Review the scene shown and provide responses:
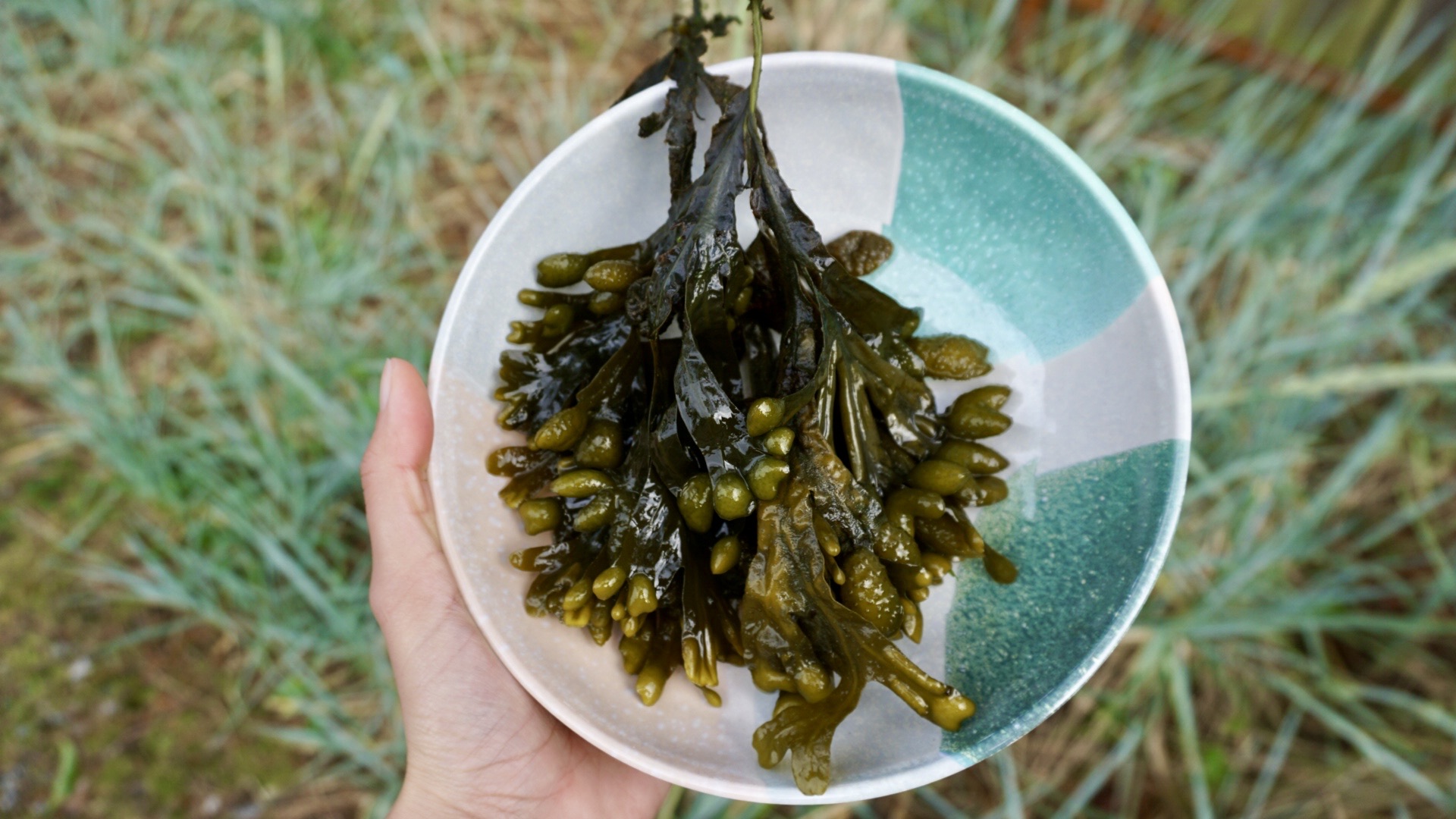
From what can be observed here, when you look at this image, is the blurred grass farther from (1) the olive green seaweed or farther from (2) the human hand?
(1) the olive green seaweed

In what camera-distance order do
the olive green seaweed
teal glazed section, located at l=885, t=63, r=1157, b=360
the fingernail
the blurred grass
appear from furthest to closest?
the blurred grass < the fingernail < teal glazed section, located at l=885, t=63, r=1157, b=360 < the olive green seaweed

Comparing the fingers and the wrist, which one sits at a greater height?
the fingers

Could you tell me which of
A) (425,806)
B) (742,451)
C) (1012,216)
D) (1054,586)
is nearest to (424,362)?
(425,806)

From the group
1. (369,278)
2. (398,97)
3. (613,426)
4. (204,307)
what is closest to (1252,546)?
(613,426)

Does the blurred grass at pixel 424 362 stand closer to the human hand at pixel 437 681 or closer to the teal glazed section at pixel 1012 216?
the human hand at pixel 437 681

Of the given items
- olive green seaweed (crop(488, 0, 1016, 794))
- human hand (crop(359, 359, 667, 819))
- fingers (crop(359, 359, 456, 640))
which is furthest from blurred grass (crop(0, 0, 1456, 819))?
olive green seaweed (crop(488, 0, 1016, 794))

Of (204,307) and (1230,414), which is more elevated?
(1230,414)

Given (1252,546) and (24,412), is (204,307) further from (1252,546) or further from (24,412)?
(1252,546)
